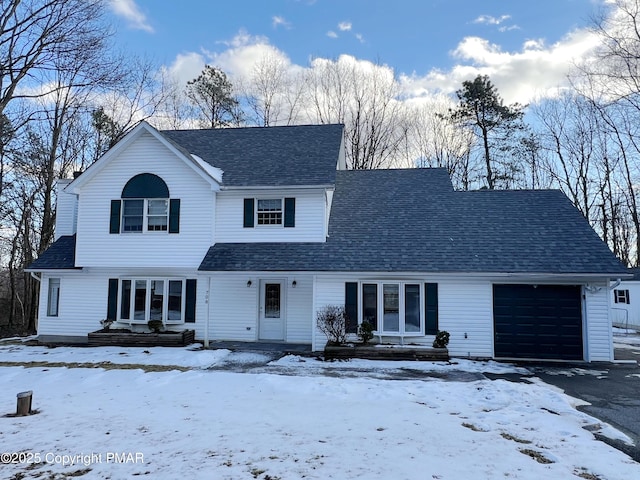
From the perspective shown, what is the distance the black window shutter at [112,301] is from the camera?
1378 centimetres

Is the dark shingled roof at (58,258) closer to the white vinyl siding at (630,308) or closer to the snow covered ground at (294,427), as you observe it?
the snow covered ground at (294,427)

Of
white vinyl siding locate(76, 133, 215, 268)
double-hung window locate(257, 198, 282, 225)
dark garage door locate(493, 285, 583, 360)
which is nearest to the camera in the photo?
dark garage door locate(493, 285, 583, 360)

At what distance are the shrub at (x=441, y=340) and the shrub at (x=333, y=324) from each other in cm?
272

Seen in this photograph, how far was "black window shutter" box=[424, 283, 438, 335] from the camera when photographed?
39.1ft

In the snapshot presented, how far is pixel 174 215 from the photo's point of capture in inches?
527

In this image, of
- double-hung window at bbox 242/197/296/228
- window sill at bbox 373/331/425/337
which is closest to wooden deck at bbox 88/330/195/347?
double-hung window at bbox 242/197/296/228

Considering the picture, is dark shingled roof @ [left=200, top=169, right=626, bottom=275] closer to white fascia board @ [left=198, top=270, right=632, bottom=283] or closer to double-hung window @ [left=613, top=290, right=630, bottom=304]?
white fascia board @ [left=198, top=270, right=632, bottom=283]

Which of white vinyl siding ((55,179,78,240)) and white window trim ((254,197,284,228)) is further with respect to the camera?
white vinyl siding ((55,179,78,240))

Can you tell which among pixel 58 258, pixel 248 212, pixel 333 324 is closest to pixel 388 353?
pixel 333 324

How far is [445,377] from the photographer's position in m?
9.27

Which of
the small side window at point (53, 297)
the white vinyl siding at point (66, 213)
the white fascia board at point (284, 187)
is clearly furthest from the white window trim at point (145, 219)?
→ the white vinyl siding at point (66, 213)

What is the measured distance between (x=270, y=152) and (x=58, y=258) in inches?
348

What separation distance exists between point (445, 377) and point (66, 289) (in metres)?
13.3

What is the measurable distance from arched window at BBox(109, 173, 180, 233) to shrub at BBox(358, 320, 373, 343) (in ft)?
23.9
